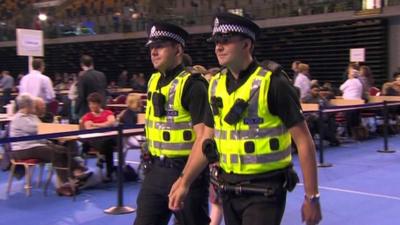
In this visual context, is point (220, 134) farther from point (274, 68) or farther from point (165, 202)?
point (165, 202)

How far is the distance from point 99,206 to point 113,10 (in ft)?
72.3

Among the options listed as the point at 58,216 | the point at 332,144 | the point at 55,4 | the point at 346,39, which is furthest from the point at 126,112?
the point at 55,4

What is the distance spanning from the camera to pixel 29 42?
10.4m

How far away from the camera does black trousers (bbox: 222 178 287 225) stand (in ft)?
7.45

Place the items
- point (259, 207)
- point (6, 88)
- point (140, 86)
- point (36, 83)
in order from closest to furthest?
→ point (259, 207) → point (36, 83) → point (6, 88) → point (140, 86)

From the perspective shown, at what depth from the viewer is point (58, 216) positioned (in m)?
5.34

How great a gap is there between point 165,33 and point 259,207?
1111mm

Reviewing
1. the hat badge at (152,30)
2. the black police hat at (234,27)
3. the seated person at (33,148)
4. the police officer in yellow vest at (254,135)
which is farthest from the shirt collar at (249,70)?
the seated person at (33,148)

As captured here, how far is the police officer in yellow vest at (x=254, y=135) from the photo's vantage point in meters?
2.24

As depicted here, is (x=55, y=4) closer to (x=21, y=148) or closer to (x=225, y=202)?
(x=21, y=148)

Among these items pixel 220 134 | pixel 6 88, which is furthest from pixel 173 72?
pixel 6 88

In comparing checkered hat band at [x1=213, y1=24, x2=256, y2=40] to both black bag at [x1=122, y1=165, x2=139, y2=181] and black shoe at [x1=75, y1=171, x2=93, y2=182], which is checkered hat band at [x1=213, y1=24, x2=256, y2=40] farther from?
black bag at [x1=122, y1=165, x2=139, y2=181]

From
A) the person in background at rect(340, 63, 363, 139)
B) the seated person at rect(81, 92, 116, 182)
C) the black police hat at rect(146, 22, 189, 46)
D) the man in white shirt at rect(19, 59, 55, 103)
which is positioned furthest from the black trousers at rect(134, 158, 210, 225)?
the person in background at rect(340, 63, 363, 139)

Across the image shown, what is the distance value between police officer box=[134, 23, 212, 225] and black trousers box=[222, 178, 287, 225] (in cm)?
49
